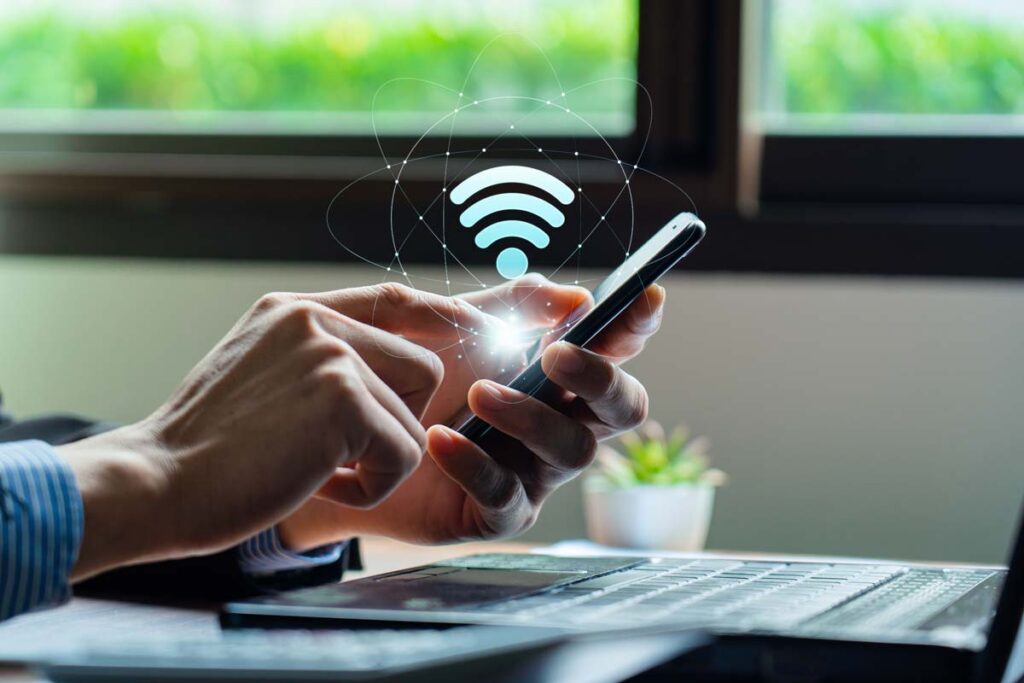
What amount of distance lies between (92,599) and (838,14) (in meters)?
1.08

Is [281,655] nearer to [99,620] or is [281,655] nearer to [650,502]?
[99,620]

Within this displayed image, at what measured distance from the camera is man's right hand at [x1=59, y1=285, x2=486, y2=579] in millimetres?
528

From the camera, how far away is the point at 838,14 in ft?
4.67

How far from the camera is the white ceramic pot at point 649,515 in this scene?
40.9 inches

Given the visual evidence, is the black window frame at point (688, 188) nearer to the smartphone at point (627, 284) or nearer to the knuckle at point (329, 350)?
the smartphone at point (627, 284)

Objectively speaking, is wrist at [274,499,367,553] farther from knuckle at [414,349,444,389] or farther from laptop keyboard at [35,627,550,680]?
laptop keyboard at [35,627,550,680]

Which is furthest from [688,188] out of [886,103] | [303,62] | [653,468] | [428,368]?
[428,368]

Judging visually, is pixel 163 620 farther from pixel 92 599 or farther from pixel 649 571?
pixel 649 571

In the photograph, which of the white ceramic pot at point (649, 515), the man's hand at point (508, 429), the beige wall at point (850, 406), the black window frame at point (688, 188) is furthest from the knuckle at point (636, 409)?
the beige wall at point (850, 406)

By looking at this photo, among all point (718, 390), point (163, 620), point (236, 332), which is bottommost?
point (163, 620)

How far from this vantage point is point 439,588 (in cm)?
59

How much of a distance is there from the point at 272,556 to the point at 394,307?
190mm

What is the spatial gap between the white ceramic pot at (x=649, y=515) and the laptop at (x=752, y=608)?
337mm

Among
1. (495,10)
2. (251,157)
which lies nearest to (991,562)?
(495,10)
